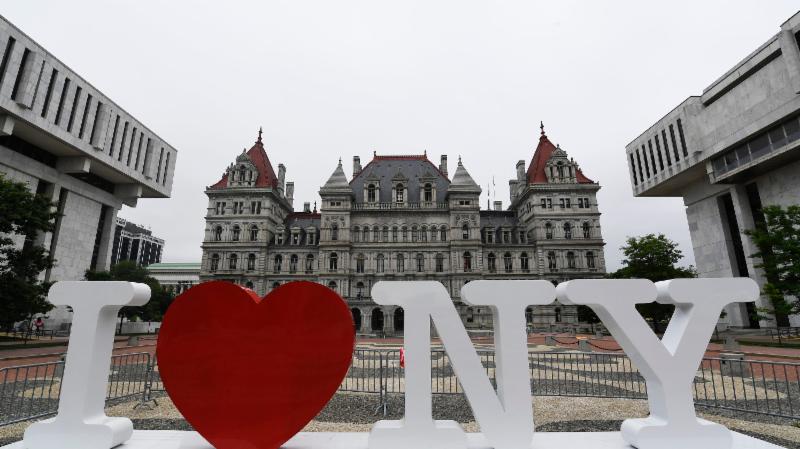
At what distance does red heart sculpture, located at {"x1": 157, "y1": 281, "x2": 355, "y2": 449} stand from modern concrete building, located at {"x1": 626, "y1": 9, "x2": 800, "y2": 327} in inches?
1378

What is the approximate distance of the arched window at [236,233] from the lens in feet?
154

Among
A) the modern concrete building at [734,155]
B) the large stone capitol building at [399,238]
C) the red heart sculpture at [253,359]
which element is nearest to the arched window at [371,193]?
the large stone capitol building at [399,238]

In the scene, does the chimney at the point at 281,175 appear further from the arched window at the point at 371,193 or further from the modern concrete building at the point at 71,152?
the arched window at the point at 371,193

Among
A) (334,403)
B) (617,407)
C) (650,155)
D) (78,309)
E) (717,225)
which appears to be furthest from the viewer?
(650,155)

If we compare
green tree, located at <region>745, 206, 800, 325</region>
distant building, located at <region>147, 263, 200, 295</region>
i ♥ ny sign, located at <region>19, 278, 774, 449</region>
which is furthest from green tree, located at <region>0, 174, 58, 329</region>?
distant building, located at <region>147, 263, 200, 295</region>

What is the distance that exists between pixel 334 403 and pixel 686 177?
48.2m

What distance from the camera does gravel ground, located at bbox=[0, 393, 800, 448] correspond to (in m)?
7.84

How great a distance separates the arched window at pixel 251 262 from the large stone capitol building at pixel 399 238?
127 mm

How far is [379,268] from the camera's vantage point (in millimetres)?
45625

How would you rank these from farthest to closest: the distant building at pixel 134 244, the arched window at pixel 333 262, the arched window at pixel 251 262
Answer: the distant building at pixel 134 244 → the arched window at pixel 251 262 → the arched window at pixel 333 262

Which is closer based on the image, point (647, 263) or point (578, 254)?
point (647, 263)

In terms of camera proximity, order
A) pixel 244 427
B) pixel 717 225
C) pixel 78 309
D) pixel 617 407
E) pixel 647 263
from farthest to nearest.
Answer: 1. pixel 717 225
2. pixel 647 263
3. pixel 617 407
4. pixel 78 309
5. pixel 244 427

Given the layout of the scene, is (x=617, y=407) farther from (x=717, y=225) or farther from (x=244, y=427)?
(x=717, y=225)

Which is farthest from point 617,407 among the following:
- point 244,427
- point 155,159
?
point 155,159
